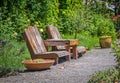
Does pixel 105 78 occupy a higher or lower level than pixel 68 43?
higher

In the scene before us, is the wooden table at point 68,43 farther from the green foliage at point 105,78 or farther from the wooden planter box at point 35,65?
the green foliage at point 105,78

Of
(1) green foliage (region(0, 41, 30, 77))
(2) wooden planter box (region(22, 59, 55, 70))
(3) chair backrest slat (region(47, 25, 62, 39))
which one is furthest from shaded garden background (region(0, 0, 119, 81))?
(3) chair backrest slat (region(47, 25, 62, 39))

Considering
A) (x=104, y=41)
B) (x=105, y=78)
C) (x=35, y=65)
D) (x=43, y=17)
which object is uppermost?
(x=105, y=78)

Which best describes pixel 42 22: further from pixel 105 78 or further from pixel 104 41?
pixel 105 78

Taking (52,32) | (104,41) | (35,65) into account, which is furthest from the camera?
(104,41)

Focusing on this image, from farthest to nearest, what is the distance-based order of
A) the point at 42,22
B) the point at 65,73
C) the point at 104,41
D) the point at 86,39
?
the point at 86,39, the point at 104,41, the point at 42,22, the point at 65,73

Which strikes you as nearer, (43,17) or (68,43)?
(68,43)

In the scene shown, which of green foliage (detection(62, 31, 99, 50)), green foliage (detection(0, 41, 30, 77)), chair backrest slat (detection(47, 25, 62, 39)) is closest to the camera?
green foliage (detection(0, 41, 30, 77))

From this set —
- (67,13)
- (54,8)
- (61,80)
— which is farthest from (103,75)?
(67,13)

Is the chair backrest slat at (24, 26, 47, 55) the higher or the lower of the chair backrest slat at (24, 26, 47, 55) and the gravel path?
the higher

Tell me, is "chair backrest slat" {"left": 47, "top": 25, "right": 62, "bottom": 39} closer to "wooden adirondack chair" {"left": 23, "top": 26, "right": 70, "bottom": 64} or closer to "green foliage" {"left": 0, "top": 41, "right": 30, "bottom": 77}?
"wooden adirondack chair" {"left": 23, "top": 26, "right": 70, "bottom": 64}

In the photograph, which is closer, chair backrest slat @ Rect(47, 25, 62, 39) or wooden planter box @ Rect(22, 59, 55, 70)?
wooden planter box @ Rect(22, 59, 55, 70)

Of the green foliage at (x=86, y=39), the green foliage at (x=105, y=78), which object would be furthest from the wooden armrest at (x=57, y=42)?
the green foliage at (x=105, y=78)

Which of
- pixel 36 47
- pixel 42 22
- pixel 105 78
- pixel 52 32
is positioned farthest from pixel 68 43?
pixel 105 78
